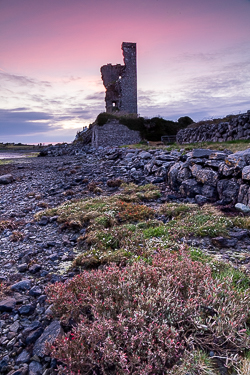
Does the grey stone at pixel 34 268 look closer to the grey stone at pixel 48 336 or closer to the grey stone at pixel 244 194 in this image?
the grey stone at pixel 48 336

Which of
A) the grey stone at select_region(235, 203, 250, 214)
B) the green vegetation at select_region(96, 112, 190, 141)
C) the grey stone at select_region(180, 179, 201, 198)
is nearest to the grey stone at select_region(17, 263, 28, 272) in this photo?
the grey stone at select_region(235, 203, 250, 214)

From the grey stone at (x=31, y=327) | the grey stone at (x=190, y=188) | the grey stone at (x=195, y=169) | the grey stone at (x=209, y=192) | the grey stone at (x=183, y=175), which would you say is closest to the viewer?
the grey stone at (x=31, y=327)

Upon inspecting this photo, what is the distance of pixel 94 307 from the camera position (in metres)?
3.16

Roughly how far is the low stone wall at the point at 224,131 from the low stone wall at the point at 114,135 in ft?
49.6

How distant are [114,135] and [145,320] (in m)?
38.8

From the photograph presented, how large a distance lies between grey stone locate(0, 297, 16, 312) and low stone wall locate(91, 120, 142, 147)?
119ft

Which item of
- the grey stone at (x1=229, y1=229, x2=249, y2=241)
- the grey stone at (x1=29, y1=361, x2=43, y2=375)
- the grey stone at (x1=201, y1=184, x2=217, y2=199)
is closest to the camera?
the grey stone at (x1=29, y1=361, x2=43, y2=375)

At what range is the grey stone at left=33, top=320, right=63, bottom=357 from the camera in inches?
123

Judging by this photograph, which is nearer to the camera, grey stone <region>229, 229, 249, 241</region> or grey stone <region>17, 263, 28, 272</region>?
grey stone <region>17, 263, 28, 272</region>

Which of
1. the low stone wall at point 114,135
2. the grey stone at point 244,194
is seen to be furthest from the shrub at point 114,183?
the low stone wall at point 114,135

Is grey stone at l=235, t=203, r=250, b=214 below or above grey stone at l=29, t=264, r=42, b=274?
above

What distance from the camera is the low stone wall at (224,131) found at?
18.3 metres

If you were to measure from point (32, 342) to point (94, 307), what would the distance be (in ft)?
3.65

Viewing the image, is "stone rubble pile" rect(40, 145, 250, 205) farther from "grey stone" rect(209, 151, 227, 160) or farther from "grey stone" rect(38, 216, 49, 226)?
"grey stone" rect(38, 216, 49, 226)
